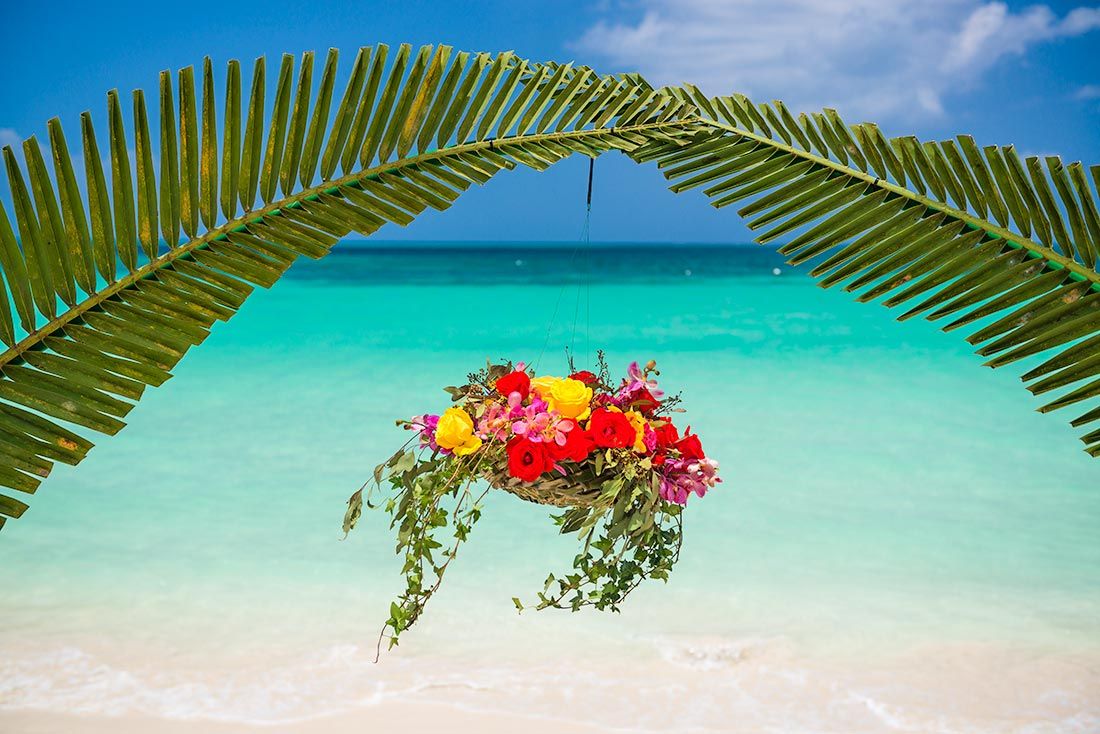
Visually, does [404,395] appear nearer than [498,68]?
No

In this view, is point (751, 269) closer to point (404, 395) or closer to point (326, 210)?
point (404, 395)

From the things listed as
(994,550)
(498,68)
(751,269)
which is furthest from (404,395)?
(751,269)

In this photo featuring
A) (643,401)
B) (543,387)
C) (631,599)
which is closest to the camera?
(543,387)

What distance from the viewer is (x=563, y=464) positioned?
234 cm

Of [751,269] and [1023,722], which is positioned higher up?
[751,269]

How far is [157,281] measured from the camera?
0.99 meters

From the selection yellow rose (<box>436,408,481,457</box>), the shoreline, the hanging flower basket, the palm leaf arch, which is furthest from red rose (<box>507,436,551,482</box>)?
the shoreline

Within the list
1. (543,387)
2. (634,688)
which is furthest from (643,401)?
(634,688)

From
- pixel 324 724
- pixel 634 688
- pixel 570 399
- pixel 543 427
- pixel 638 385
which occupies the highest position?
pixel 638 385

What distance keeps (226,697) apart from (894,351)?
11421 millimetres

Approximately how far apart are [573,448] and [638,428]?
218mm

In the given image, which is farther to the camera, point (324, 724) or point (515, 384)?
point (324, 724)

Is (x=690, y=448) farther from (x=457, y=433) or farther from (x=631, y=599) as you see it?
(x=631, y=599)

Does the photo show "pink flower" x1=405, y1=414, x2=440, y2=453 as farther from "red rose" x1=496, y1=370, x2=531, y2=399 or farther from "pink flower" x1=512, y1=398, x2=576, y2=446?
"pink flower" x1=512, y1=398, x2=576, y2=446
